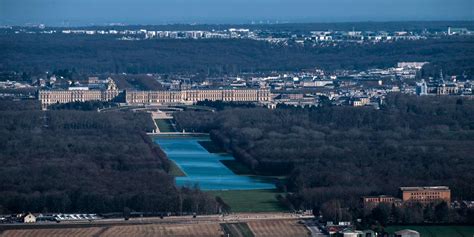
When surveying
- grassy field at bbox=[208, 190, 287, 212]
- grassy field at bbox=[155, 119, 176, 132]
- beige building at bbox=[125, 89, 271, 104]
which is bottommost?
beige building at bbox=[125, 89, 271, 104]

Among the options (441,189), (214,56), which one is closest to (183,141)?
(441,189)

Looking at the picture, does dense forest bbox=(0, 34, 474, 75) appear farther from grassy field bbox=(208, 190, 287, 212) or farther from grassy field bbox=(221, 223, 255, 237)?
grassy field bbox=(221, 223, 255, 237)

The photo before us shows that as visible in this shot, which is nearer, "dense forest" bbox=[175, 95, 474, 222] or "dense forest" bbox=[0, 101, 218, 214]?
"dense forest" bbox=[0, 101, 218, 214]

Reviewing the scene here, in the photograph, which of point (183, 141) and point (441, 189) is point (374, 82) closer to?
point (183, 141)

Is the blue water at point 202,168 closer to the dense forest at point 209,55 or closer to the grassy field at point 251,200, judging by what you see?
the grassy field at point 251,200

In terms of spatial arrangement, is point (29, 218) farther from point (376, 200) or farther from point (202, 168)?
point (202, 168)

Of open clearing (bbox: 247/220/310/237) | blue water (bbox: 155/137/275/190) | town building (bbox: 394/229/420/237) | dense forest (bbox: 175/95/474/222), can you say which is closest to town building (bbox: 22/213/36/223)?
open clearing (bbox: 247/220/310/237)

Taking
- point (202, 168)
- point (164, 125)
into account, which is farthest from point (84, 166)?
point (164, 125)
